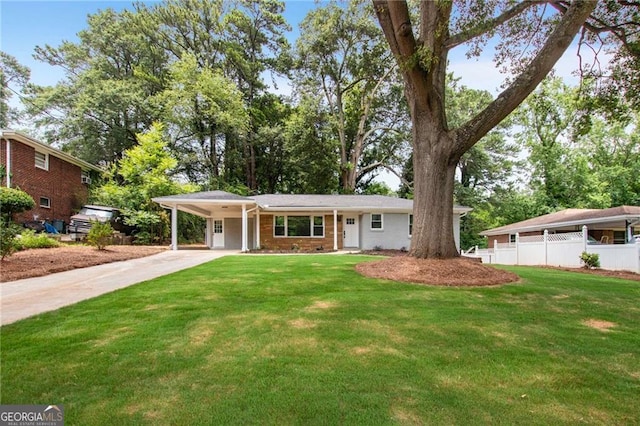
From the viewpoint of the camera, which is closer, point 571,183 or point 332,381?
point 332,381

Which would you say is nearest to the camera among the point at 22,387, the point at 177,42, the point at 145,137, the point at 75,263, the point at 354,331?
the point at 22,387

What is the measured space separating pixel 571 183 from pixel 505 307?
89.3 feet

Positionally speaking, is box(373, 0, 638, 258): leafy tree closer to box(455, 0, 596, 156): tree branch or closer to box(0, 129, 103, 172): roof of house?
box(455, 0, 596, 156): tree branch

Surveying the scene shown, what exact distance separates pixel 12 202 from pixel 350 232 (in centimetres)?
1542

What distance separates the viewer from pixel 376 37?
2803 centimetres

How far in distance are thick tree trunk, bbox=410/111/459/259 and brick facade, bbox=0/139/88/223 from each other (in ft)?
57.6

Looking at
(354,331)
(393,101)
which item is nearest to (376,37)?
(393,101)

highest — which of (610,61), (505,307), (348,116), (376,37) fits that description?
(376,37)

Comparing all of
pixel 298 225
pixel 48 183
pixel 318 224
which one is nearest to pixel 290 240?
pixel 298 225

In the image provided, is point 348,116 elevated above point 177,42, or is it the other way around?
point 177,42

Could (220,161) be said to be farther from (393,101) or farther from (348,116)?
(393,101)

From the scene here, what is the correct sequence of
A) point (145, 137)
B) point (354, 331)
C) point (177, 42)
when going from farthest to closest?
1. point (177, 42)
2. point (145, 137)
3. point (354, 331)

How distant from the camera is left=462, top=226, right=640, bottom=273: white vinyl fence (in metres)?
11.8

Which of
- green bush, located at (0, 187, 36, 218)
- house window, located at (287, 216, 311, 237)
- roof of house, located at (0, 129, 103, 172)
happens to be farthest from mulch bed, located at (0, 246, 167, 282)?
house window, located at (287, 216, 311, 237)
